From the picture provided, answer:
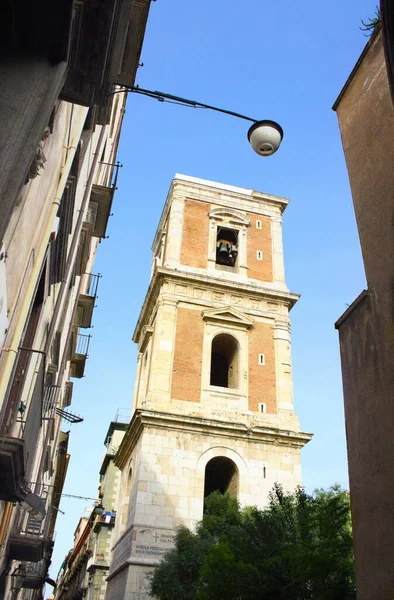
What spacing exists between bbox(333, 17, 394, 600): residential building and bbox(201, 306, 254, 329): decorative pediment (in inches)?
584

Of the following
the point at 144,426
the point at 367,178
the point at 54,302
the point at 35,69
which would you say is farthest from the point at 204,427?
the point at 35,69

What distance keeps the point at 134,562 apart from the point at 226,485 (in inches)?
195

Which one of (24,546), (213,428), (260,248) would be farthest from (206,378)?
(24,546)

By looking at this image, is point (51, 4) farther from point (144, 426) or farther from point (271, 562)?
point (144, 426)

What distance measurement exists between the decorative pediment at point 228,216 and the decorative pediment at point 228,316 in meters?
5.39

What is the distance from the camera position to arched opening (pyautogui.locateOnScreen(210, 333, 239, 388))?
2322cm

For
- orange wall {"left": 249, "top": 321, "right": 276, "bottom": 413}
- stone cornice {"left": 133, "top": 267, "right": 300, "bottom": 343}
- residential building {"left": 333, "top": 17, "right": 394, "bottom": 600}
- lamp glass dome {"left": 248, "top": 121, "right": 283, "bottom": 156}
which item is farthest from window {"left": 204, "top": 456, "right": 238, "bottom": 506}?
lamp glass dome {"left": 248, "top": 121, "right": 283, "bottom": 156}

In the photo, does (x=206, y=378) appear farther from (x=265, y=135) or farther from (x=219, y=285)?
Result: (x=265, y=135)

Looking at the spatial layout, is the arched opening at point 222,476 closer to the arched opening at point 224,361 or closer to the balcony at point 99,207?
the arched opening at point 224,361

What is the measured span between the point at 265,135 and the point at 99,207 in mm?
8905

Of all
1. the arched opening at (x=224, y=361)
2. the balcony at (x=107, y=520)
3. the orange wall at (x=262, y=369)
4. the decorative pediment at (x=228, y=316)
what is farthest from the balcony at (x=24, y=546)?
the balcony at (x=107, y=520)

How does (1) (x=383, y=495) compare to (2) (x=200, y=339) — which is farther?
(2) (x=200, y=339)

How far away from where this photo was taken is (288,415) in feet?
70.7

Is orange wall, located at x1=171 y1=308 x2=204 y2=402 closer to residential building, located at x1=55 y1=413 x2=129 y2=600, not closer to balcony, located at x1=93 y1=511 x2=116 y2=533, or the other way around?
residential building, located at x1=55 y1=413 x2=129 y2=600
